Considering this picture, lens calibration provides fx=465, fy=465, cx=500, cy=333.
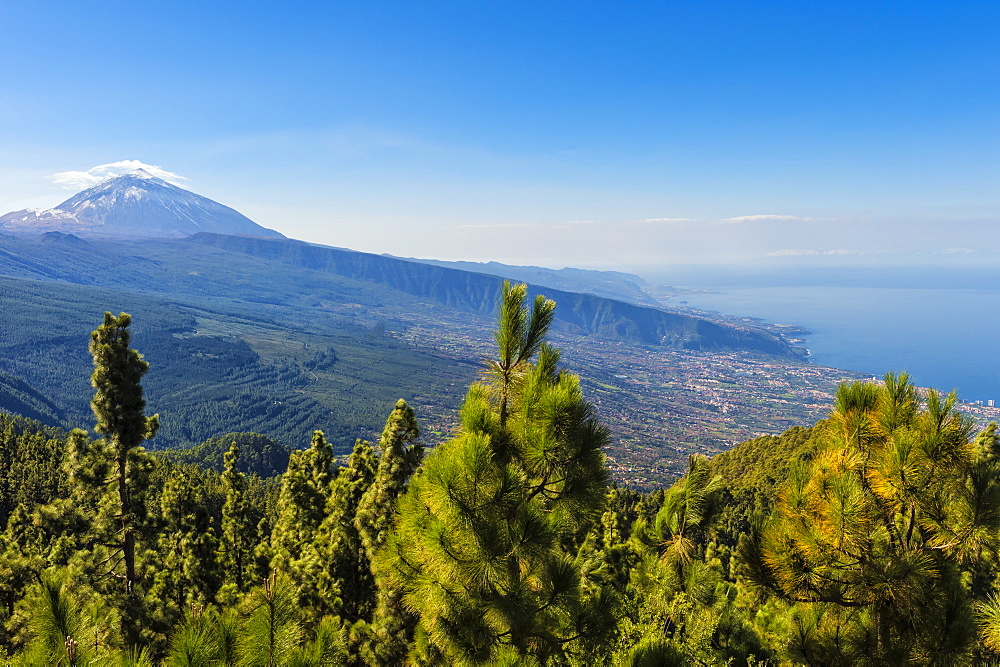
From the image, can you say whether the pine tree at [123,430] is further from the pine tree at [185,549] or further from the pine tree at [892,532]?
the pine tree at [892,532]

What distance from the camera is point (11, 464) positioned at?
48.7 meters

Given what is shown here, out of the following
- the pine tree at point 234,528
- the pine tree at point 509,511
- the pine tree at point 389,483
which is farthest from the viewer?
the pine tree at point 234,528

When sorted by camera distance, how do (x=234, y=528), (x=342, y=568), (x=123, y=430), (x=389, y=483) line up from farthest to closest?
(x=234, y=528), (x=342, y=568), (x=389, y=483), (x=123, y=430)

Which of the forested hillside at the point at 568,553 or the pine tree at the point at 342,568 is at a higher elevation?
the forested hillside at the point at 568,553

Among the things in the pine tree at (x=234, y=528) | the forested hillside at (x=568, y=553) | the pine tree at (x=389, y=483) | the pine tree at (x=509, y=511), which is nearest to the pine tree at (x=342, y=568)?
the pine tree at (x=389, y=483)

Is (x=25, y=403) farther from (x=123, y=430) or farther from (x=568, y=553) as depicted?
(x=568, y=553)


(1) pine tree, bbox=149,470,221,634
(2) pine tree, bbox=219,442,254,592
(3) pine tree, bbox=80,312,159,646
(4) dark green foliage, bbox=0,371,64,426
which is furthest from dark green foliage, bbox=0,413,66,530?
(4) dark green foliage, bbox=0,371,64,426

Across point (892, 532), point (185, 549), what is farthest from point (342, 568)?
point (892, 532)

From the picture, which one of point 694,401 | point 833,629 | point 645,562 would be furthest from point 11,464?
point 694,401

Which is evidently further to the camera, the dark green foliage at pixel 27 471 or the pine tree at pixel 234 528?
the dark green foliage at pixel 27 471

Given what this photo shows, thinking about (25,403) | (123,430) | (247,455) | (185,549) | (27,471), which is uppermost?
(123,430)

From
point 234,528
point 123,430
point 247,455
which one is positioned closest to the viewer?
point 123,430

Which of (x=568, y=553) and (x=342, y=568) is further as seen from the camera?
(x=342, y=568)

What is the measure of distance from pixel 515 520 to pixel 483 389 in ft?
4.61
